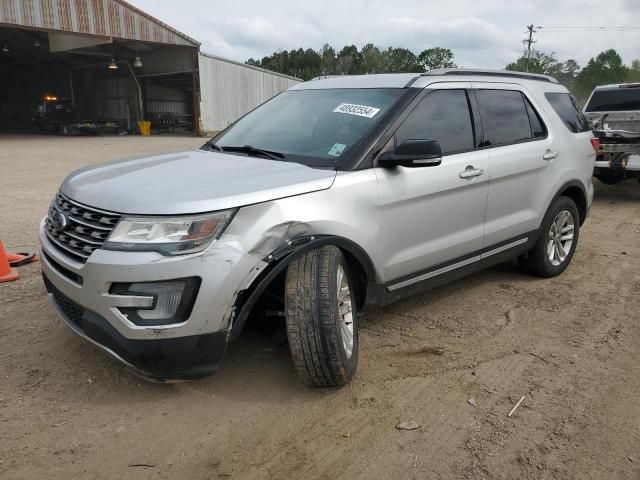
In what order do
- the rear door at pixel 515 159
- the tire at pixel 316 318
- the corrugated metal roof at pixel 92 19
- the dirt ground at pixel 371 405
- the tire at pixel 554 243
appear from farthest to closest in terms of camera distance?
1. the corrugated metal roof at pixel 92 19
2. the tire at pixel 554 243
3. the rear door at pixel 515 159
4. the tire at pixel 316 318
5. the dirt ground at pixel 371 405

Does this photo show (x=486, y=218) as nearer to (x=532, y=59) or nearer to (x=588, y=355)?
(x=588, y=355)

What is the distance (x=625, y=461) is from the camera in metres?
2.45

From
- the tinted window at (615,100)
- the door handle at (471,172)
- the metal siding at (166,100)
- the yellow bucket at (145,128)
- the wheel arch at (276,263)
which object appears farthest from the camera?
the metal siding at (166,100)

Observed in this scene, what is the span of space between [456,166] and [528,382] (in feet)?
4.91

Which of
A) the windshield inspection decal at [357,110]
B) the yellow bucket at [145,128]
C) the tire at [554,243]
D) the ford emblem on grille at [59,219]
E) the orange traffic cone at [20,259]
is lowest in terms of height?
the yellow bucket at [145,128]

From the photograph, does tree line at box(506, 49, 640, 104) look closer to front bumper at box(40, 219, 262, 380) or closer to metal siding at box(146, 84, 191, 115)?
metal siding at box(146, 84, 191, 115)

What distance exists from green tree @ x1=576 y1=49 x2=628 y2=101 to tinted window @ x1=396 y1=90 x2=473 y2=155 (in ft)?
216

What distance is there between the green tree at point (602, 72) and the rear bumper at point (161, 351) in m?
68.1

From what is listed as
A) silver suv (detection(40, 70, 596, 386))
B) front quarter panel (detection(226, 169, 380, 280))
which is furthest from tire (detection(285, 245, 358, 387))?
front quarter panel (detection(226, 169, 380, 280))

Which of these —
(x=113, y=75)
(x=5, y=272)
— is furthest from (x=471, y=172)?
(x=113, y=75)

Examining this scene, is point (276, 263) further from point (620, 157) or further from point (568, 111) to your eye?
point (620, 157)

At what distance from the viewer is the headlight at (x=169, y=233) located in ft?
8.17

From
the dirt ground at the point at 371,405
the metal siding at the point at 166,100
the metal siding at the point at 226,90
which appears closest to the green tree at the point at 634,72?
the metal siding at the point at 226,90

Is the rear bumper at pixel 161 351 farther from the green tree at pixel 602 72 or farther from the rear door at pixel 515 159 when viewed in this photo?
the green tree at pixel 602 72
